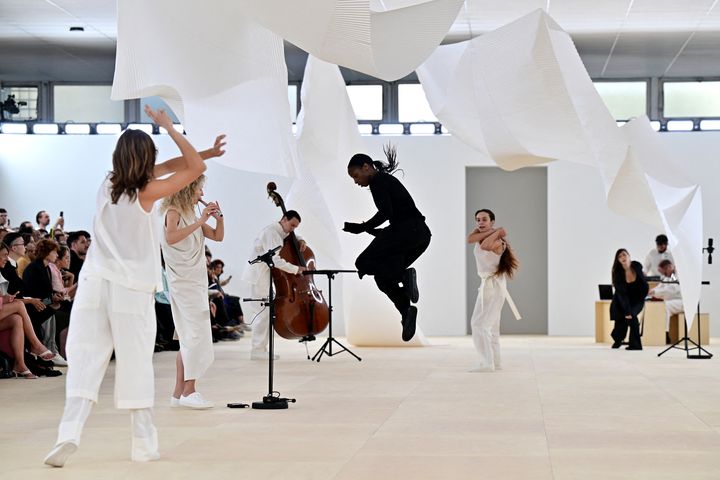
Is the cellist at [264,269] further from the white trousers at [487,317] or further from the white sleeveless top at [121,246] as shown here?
the white sleeveless top at [121,246]

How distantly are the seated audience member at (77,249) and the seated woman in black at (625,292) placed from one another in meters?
6.44

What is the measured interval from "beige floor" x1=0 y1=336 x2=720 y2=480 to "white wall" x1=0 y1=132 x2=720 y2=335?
235 inches

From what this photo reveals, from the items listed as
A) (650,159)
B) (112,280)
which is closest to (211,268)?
(650,159)

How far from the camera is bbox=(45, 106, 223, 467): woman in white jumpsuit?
15.5 feet

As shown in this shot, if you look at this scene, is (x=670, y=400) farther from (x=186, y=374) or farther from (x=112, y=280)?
(x=112, y=280)

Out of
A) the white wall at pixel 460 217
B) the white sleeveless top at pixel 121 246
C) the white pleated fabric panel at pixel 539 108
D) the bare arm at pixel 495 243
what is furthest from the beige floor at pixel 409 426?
A: the white wall at pixel 460 217

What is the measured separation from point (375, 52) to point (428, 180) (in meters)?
10.6

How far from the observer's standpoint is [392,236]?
7.26 metres

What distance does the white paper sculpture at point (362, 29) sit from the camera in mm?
5934

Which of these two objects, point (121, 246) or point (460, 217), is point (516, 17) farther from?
point (121, 246)

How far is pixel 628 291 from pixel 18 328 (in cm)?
777

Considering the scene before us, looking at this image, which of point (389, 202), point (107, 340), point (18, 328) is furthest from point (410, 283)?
point (18, 328)

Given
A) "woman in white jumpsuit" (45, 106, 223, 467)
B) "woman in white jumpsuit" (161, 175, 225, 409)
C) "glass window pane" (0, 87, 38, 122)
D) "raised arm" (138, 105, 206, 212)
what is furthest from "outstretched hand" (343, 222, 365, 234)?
"glass window pane" (0, 87, 38, 122)

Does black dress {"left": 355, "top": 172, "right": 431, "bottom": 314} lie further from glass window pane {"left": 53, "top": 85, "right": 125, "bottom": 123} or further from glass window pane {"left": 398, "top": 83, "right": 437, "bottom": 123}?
glass window pane {"left": 53, "top": 85, "right": 125, "bottom": 123}
